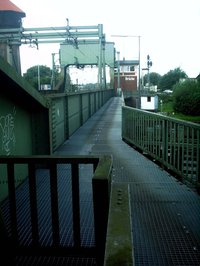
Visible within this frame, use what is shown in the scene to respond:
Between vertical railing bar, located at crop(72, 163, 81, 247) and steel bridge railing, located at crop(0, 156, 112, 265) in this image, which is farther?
vertical railing bar, located at crop(72, 163, 81, 247)

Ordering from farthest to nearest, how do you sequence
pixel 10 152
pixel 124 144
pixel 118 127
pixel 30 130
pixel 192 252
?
1. pixel 118 127
2. pixel 124 144
3. pixel 30 130
4. pixel 10 152
5. pixel 192 252

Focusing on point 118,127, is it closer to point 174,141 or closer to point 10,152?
point 174,141

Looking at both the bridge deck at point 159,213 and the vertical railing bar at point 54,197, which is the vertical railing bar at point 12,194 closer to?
the vertical railing bar at point 54,197

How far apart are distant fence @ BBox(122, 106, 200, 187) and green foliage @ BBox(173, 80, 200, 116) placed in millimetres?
32003

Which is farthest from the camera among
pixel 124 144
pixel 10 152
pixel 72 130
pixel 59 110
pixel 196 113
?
pixel 196 113

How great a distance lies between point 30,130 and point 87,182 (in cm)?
200

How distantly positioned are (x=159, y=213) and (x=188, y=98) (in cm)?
3790

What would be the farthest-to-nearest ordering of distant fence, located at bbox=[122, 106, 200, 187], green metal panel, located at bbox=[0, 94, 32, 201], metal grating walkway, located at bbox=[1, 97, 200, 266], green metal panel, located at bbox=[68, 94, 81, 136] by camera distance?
green metal panel, located at bbox=[68, 94, 81, 136] < distant fence, located at bbox=[122, 106, 200, 187] < green metal panel, located at bbox=[0, 94, 32, 201] < metal grating walkway, located at bbox=[1, 97, 200, 266]

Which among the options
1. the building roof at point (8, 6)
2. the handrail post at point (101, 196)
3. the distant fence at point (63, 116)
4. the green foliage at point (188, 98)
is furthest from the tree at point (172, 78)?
the handrail post at point (101, 196)

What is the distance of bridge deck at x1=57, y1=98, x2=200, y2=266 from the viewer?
13.6ft

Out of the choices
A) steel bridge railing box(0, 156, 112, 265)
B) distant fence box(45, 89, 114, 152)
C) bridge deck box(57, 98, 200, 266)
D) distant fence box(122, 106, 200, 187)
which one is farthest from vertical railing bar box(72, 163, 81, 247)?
distant fence box(45, 89, 114, 152)

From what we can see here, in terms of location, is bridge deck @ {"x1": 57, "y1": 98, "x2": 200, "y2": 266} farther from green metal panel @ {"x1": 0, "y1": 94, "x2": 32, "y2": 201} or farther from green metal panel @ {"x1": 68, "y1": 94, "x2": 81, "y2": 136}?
green metal panel @ {"x1": 68, "y1": 94, "x2": 81, "y2": 136}

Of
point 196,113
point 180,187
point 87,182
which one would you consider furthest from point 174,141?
point 196,113

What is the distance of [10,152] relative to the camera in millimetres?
6664
